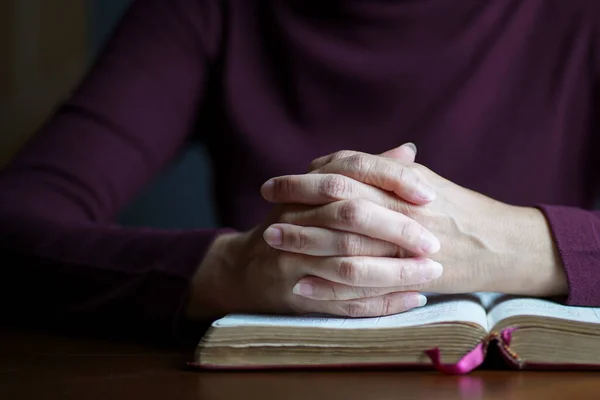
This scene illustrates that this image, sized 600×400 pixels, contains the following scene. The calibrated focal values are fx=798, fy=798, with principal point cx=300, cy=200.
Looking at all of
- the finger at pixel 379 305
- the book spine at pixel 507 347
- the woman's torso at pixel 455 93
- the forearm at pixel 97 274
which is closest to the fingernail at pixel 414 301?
the finger at pixel 379 305

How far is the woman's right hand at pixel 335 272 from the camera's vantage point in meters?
0.75

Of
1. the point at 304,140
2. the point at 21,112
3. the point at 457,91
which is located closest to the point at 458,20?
the point at 457,91

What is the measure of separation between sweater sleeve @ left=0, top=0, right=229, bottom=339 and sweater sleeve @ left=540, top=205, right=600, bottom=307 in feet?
1.24

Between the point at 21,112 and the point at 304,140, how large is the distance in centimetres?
129

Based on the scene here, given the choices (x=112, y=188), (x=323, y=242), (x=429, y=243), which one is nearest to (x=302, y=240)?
(x=323, y=242)

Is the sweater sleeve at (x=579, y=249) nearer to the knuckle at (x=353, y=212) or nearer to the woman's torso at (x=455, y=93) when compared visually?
the knuckle at (x=353, y=212)

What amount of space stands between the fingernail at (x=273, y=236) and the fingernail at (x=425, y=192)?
14 cm

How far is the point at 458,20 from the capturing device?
4.30 feet

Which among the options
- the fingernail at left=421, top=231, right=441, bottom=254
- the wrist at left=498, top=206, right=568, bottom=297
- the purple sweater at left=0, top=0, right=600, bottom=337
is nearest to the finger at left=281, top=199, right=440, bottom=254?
the fingernail at left=421, top=231, right=441, bottom=254

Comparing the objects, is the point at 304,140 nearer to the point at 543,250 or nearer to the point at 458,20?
the point at 458,20

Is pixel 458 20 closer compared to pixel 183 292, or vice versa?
pixel 183 292

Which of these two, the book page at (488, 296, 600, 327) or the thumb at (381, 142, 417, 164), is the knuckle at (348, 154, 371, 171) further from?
the book page at (488, 296, 600, 327)

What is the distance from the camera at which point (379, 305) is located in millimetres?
766

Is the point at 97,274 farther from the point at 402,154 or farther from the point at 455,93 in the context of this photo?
the point at 455,93
